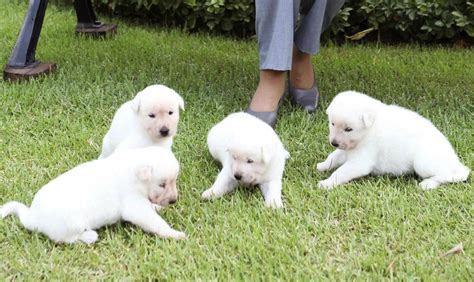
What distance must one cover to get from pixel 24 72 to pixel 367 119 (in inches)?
81.7

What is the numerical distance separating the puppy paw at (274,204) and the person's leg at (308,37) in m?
1.28

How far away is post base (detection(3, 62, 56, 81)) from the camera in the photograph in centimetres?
374

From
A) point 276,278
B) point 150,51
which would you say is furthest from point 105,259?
point 150,51

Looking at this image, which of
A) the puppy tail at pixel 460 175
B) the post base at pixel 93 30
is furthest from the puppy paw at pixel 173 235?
the post base at pixel 93 30

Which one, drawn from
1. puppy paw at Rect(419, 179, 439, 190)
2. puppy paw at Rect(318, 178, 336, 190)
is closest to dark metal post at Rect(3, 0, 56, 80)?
puppy paw at Rect(318, 178, 336, 190)

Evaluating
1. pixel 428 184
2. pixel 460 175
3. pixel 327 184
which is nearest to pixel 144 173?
pixel 327 184

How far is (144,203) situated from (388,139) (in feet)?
3.31

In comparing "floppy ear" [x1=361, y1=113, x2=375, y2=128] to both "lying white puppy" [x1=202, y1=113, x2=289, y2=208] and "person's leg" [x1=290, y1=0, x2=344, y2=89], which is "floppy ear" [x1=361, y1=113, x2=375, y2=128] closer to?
"lying white puppy" [x1=202, y1=113, x2=289, y2=208]

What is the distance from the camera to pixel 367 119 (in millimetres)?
2576

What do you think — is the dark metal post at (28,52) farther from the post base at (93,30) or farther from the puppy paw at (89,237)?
the puppy paw at (89,237)

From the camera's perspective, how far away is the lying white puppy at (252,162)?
2.46m

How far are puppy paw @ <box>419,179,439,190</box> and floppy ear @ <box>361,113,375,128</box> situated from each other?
0.30 meters

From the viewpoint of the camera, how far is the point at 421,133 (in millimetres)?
2604

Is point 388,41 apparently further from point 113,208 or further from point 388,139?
point 113,208
